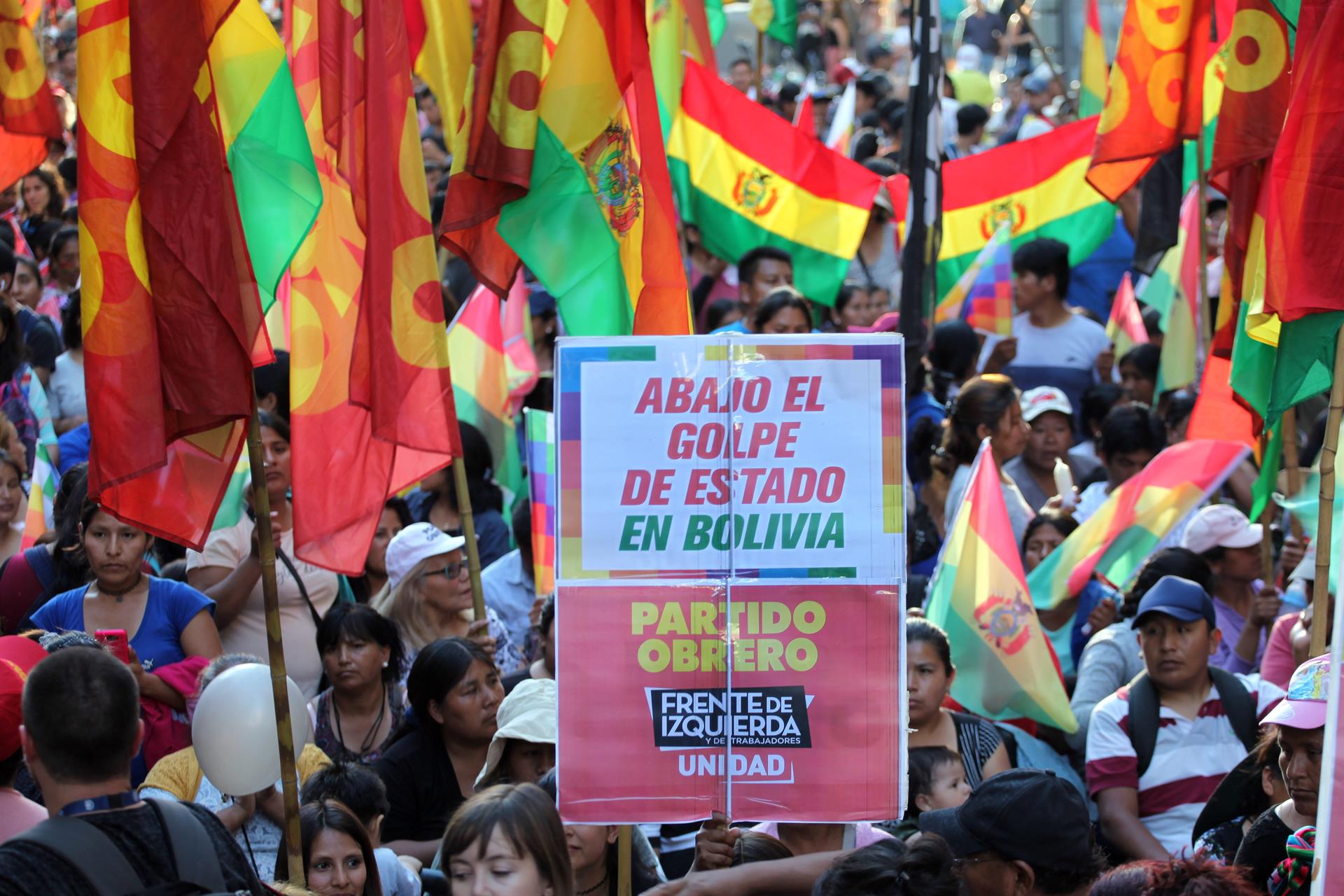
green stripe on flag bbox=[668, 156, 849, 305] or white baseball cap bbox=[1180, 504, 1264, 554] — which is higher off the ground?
green stripe on flag bbox=[668, 156, 849, 305]

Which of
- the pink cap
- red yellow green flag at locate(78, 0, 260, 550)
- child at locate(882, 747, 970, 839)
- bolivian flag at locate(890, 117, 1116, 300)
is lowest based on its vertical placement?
child at locate(882, 747, 970, 839)

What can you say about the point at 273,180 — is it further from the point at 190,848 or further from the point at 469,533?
the point at 190,848

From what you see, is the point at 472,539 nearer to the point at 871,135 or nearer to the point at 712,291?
the point at 712,291

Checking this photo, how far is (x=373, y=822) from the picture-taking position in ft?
16.6

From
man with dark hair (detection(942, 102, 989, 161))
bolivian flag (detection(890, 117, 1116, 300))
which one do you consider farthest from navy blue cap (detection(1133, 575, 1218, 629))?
man with dark hair (detection(942, 102, 989, 161))

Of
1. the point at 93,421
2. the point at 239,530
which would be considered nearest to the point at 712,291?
the point at 239,530

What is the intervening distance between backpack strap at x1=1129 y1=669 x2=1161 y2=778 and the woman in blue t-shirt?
2.99m

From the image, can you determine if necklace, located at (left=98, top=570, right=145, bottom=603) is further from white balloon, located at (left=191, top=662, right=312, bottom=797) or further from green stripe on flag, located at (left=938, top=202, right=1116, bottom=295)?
green stripe on flag, located at (left=938, top=202, right=1116, bottom=295)

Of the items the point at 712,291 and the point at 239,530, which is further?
the point at 712,291

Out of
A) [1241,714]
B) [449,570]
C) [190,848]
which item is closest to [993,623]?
[1241,714]

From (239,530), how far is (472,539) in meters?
1.28

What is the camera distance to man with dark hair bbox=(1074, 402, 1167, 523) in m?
8.25

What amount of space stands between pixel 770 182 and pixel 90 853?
7.27 m

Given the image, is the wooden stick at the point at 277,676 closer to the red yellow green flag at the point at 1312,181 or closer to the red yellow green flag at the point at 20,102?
the red yellow green flag at the point at 20,102
